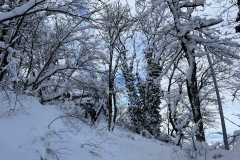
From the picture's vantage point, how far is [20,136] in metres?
3.07

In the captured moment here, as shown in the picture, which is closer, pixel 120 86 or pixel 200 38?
pixel 200 38

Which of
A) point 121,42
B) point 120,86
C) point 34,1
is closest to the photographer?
point 34,1

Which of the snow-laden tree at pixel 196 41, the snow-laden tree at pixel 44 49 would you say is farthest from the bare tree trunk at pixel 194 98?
the snow-laden tree at pixel 44 49

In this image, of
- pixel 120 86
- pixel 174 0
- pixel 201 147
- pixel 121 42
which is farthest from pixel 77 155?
pixel 121 42

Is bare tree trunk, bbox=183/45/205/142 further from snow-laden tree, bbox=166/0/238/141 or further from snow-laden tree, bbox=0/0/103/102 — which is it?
snow-laden tree, bbox=0/0/103/102

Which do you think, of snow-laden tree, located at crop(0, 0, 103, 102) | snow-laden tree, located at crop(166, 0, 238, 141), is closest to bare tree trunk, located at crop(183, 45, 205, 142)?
snow-laden tree, located at crop(166, 0, 238, 141)

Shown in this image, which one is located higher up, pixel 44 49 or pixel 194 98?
pixel 44 49

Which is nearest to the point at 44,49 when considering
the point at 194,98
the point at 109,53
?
the point at 109,53

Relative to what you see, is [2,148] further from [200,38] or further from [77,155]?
[200,38]

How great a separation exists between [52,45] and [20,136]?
720 centimetres

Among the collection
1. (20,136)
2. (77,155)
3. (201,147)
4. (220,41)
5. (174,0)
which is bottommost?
(77,155)

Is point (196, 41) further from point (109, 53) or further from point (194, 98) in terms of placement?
point (109, 53)

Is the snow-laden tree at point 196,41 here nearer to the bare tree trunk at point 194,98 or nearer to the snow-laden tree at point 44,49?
the bare tree trunk at point 194,98

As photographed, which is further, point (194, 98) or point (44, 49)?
point (44, 49)
